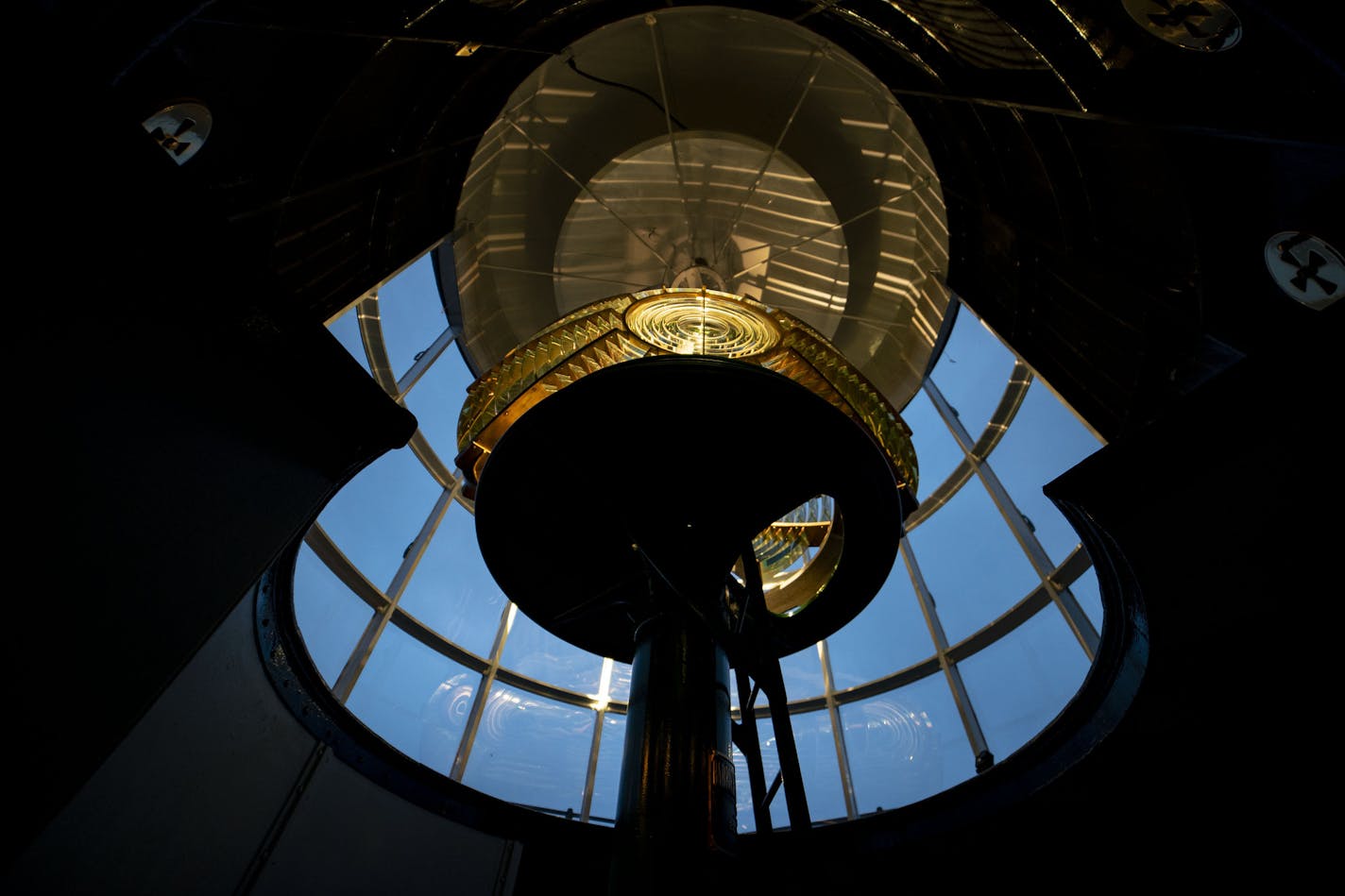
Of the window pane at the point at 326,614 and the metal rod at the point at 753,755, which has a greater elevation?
the window pane at the point at 326,614

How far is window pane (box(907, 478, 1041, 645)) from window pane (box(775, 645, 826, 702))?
172cm

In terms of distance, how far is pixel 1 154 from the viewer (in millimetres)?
1883

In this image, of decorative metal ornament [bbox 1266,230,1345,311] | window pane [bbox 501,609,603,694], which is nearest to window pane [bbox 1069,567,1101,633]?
decorative metal ornament [bbox 1266,230,1345,311]

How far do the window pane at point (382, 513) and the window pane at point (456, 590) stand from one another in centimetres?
29

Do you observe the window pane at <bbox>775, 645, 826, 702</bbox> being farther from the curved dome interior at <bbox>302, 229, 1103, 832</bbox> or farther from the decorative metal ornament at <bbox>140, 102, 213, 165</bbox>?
the decorative metal ornament at <bbox>140, 102, 213, 165</bbox>

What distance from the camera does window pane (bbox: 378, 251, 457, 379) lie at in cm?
702

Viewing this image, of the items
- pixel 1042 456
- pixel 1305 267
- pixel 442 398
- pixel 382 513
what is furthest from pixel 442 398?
pixel 1305 267

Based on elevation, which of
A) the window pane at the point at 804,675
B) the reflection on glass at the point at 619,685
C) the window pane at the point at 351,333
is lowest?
the reflection on glass at the point at 619,685

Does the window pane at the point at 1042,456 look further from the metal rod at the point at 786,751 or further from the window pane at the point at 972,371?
the metal rod at the point at 786,751

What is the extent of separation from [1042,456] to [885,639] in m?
2.96

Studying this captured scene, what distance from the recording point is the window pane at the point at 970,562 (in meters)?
7.06

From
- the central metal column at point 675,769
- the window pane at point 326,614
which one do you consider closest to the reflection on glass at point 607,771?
the window pane at point 326,614

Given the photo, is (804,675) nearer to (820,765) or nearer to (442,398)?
(820,765)

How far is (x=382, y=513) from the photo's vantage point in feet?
24.2
